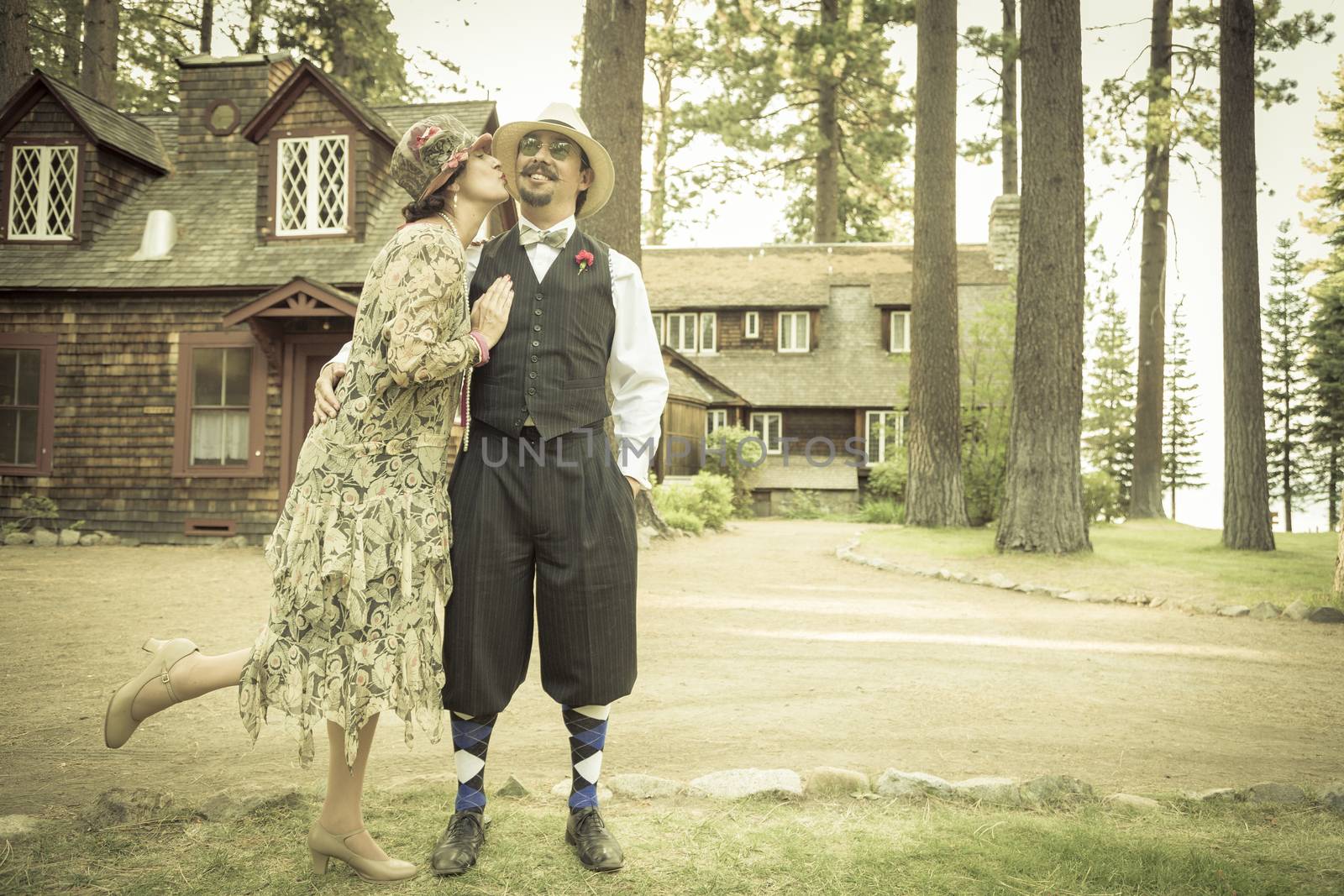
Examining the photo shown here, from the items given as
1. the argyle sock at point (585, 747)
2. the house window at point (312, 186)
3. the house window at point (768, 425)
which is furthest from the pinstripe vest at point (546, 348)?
the house window at point (768, 425)

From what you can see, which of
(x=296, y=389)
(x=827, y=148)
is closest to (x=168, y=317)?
(x=296, y=389)

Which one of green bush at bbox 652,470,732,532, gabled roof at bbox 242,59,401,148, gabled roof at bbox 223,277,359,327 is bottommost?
green bush at bbox 652,470,732,532

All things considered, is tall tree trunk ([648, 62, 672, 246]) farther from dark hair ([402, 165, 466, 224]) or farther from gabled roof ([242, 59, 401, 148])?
dark hair ([402, 165, 466, 224])

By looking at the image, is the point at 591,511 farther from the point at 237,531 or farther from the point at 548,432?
the point at 237,531

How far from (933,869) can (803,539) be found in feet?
41.9

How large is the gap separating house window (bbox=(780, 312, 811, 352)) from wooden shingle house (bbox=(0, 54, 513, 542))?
15.7 meters

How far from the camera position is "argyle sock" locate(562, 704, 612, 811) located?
2936mm

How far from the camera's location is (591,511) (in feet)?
9.57

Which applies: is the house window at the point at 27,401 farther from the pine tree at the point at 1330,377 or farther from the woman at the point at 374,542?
the pine tree at the point at 1330,377

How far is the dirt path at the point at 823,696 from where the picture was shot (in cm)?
377

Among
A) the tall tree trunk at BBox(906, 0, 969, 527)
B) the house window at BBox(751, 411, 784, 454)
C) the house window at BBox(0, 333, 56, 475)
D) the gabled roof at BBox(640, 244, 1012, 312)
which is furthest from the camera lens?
the gabled roof at BBox(640, 244, 1012, 312)

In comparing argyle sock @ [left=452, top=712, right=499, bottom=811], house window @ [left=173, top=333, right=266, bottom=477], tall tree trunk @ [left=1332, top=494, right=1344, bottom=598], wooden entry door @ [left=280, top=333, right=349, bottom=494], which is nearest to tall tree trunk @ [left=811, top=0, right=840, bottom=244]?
wooden entry door @ [left=280, top=333, right=349, bottom=494]

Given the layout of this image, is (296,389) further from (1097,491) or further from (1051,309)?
(1097,491)

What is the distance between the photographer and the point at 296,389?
12.7 meters
